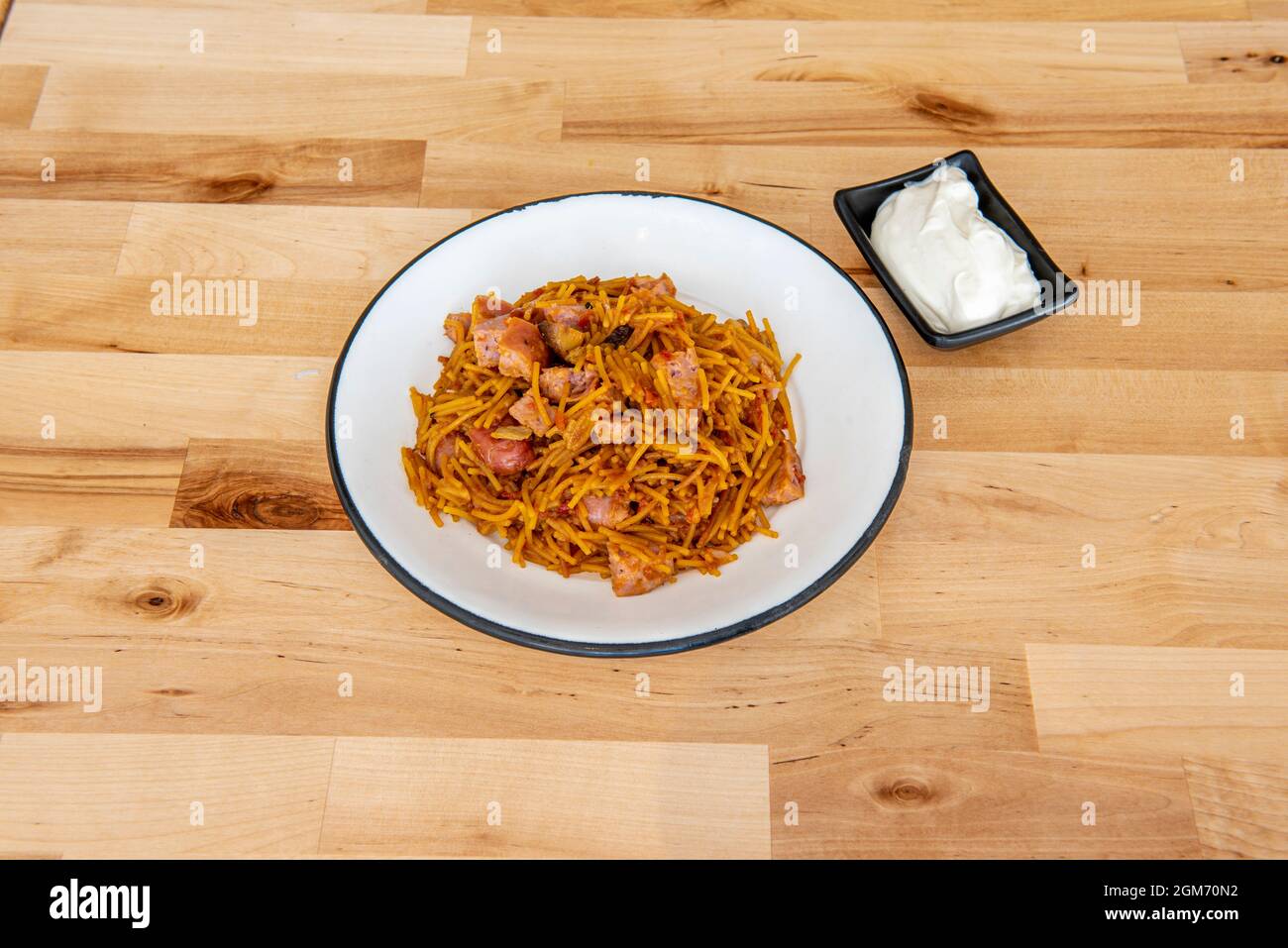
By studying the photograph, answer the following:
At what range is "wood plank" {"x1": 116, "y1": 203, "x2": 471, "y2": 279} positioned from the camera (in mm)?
3043

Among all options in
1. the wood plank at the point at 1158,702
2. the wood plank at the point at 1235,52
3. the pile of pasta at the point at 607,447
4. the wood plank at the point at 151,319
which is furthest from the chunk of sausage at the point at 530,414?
the wood plank at the point at 1235,52

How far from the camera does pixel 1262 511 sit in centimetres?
261

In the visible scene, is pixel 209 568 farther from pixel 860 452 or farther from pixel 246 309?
pixel 860 452

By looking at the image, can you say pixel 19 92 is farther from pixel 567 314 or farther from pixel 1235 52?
pixel 1235 52

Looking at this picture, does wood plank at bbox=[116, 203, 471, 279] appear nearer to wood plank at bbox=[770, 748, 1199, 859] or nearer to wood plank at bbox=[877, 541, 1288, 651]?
wood plank at bbox=[877, 541, 1288, 651]

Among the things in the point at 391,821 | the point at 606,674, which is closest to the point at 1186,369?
the point at 606,674

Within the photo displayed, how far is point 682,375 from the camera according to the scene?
2.28 metres

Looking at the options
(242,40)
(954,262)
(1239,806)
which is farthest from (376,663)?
(242,40)

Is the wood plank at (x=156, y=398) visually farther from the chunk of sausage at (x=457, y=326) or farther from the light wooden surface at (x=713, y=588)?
the chunk of sausage at (x=457, y=326)

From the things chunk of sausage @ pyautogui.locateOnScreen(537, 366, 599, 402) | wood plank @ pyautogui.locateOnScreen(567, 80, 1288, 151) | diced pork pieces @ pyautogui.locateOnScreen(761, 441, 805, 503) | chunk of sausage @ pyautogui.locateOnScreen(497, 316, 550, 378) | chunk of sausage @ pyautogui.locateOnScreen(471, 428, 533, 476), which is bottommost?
diced pork pieces @ pyautogui.locateOnScreen(761, 441, 805, 503)

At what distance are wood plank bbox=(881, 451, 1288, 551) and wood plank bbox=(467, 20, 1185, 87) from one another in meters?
1.67

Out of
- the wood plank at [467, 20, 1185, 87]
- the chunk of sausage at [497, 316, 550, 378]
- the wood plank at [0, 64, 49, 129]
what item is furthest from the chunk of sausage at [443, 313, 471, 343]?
the wood plank at [0, 64, 49, 129]

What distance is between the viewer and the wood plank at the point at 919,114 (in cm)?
336

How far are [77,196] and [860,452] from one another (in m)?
2.81
